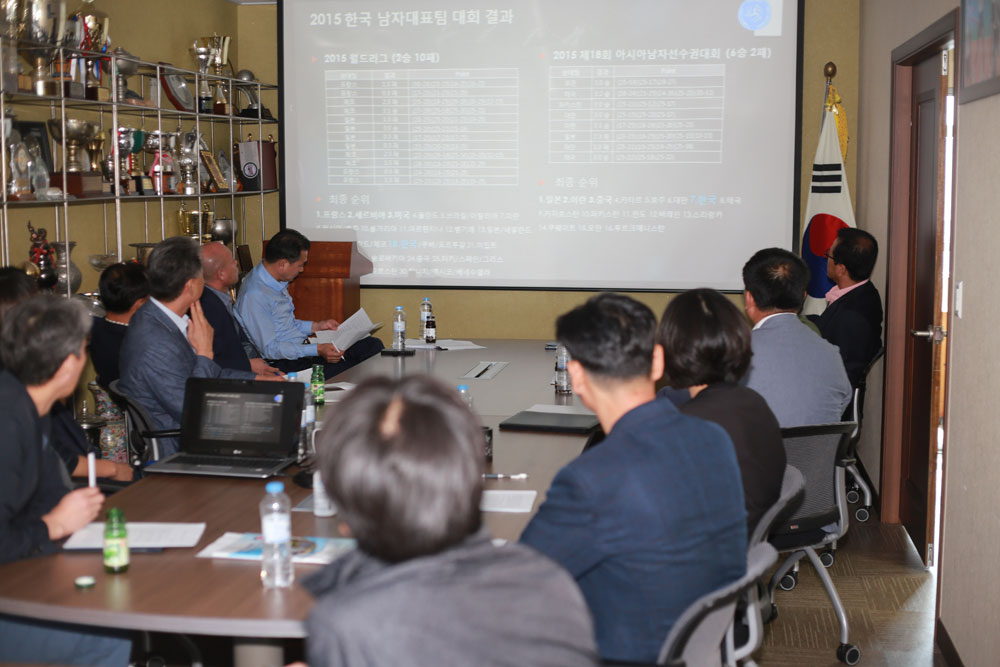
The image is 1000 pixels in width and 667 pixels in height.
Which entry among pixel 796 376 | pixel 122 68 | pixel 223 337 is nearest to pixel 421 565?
pixel 796 376

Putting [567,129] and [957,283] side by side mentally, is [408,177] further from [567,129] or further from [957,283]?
[957,283]

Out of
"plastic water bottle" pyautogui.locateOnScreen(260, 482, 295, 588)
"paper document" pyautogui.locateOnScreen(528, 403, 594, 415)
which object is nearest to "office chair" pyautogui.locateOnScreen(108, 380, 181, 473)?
"paper document" pyautogui.locateOnScreen(528, 403, 594, 415)

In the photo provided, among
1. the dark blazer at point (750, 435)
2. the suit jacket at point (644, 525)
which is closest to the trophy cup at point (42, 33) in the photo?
the dark blazer at point (750, 435)

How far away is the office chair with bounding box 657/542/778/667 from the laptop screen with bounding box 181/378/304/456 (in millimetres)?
1516

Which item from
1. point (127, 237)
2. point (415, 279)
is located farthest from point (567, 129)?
point (127, 237)

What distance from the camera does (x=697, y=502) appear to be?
2.01 m

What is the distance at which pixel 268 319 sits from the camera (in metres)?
6.06

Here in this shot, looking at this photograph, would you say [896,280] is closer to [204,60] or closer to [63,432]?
[63,432]

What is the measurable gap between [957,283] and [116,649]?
9.36ft

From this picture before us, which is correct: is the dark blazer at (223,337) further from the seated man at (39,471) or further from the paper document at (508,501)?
the paper document at (508,501)

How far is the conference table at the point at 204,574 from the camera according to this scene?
2.02 meters

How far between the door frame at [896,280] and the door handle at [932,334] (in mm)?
192

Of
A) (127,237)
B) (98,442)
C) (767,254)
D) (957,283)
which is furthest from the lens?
(127,237)

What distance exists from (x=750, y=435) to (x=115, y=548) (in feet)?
5.28
